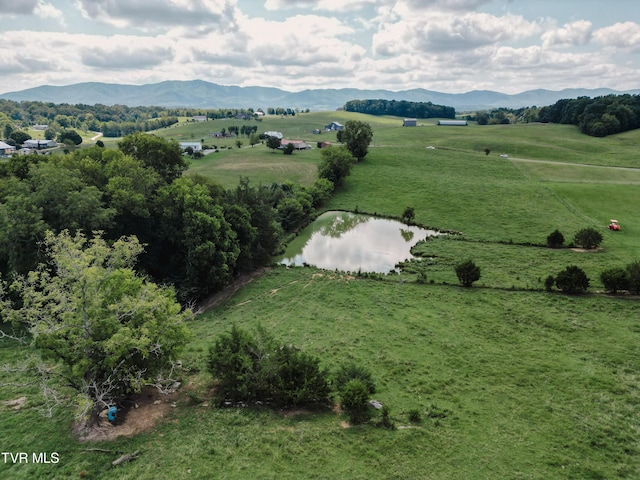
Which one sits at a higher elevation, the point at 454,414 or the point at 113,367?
the point at 113,367

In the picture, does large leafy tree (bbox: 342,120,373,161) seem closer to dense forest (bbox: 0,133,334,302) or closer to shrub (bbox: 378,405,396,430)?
dense forest (bbox: 0,133,334,302)

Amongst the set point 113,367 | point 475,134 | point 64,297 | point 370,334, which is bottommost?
point 370,334

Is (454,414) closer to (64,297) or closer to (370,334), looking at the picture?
(370,334)

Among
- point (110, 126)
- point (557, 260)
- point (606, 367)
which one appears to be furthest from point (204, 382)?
point (110, 126)

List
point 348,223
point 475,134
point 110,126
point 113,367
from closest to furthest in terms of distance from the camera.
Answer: point 113,367 → point 348,223 → point 475,134 → point 110,126

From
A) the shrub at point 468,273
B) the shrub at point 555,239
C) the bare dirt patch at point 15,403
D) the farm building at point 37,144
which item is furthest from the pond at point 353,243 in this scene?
the farm building at point 37,144
